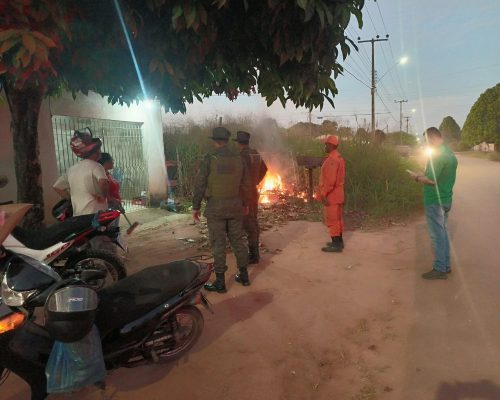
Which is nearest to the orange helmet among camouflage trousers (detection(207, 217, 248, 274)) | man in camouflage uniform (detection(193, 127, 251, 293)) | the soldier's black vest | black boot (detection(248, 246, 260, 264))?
man in camouflage uniform (detection(193, 127, 251, 293))

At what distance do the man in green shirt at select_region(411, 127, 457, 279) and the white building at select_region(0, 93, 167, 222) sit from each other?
5.59 meters

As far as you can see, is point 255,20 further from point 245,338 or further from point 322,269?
point 322,269

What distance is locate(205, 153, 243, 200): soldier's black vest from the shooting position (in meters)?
4.36

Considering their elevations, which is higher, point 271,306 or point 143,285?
point 143,285

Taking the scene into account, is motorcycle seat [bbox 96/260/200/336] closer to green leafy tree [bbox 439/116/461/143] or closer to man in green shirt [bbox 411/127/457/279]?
man in green shirt [bbox 411/127/457/279]

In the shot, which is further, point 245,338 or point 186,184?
point 186,184

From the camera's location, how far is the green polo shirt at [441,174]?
4.61m

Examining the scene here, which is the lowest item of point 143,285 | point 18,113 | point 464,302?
point 464,302

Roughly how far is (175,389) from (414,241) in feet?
16.6

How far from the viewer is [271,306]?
4.13 meters

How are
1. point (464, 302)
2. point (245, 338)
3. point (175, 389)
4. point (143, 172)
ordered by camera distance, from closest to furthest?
1. point (175, 389)
2. point (245, 338)
3. point (464, 302)
4. point (143, 172)

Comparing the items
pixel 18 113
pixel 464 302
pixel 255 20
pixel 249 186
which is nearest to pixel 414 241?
pixel 464 302

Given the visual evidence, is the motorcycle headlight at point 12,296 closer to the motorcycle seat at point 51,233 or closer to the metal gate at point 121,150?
the motorcycle seat at point 51,233

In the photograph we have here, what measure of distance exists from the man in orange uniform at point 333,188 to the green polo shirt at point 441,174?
1373 millimetres
